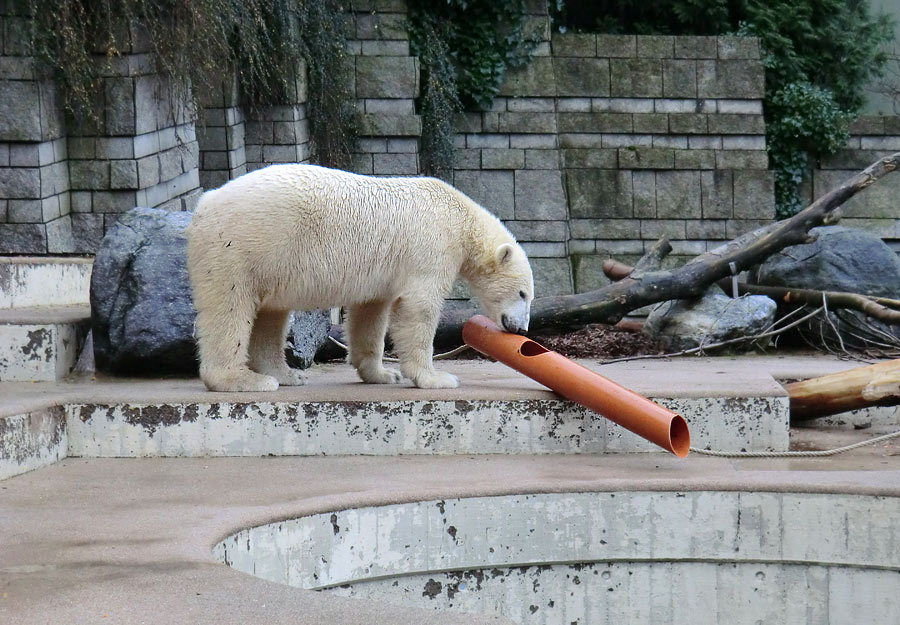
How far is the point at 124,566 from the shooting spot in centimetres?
309

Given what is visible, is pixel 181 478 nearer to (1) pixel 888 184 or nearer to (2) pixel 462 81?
(2) pixel 462 81

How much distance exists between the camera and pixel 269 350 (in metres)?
5.27

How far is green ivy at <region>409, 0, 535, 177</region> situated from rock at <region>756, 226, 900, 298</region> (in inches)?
149

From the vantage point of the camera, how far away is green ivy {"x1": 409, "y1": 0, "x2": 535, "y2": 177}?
10.8 m

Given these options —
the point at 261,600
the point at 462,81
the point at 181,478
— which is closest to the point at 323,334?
the point at 181,478

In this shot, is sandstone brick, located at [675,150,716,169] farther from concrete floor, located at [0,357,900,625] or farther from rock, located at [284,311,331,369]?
rock, located at [284,311,331,369]

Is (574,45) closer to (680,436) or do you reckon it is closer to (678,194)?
(678,194)

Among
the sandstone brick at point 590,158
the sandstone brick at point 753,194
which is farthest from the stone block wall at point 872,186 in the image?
Answer: the sandstone brick at point 590,158

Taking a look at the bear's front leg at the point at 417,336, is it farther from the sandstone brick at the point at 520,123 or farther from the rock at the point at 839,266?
the sandstone brick at the point at 520,123

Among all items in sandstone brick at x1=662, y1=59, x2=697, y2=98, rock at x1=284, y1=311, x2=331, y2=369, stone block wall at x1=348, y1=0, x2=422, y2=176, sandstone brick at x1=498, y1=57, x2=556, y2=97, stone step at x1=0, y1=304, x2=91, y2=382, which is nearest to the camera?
stone step at x1=0, y1=304, x2=91, y2=382

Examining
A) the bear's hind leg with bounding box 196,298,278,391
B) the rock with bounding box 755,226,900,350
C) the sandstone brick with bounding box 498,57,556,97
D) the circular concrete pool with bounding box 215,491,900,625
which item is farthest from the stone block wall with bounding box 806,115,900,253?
the bear's hind leg with bounding box 196,298,278,391

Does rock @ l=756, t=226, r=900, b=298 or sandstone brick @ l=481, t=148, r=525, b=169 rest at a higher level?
sandstone brick @ l=481, t=148, r=525, b=169

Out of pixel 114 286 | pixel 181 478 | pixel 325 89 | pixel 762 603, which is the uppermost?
pixel 325 89

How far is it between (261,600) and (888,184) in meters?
10.6
